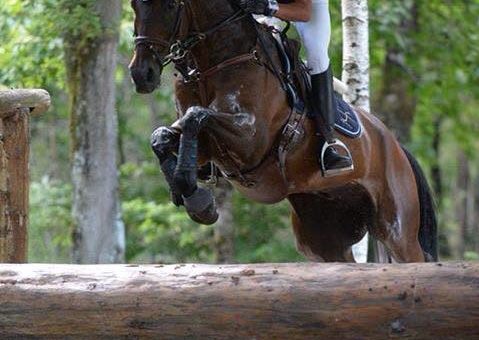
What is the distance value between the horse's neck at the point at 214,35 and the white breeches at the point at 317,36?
607mm

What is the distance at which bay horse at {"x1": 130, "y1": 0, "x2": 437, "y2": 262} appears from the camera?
6.47 m

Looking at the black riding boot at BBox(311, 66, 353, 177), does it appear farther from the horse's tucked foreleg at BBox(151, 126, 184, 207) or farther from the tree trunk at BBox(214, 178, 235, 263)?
the tree trunk at BBox(214, 178, 235, 263)

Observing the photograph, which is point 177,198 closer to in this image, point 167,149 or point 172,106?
point 167,149

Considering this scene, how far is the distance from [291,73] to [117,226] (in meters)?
4.81

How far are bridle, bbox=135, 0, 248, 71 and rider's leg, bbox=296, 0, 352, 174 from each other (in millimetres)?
582

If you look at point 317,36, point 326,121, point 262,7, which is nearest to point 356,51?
point 317,36

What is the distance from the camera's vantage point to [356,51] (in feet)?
31.6

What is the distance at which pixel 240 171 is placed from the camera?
276 inches

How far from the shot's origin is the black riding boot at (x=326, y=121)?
23.9 ft

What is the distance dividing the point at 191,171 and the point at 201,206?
24cm

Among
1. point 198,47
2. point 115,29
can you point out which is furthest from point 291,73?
point 115,29

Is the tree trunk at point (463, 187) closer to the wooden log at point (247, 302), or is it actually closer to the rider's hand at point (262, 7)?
the rider's hand at point (262, 7)

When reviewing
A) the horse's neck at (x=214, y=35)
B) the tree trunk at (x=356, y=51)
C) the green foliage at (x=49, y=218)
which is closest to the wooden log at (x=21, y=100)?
the horse's neck at (x=214, y=35)

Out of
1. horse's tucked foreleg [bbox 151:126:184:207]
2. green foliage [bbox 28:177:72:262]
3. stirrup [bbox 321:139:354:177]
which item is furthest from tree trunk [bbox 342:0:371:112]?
green foliage [bbox 28:177:72:262]
